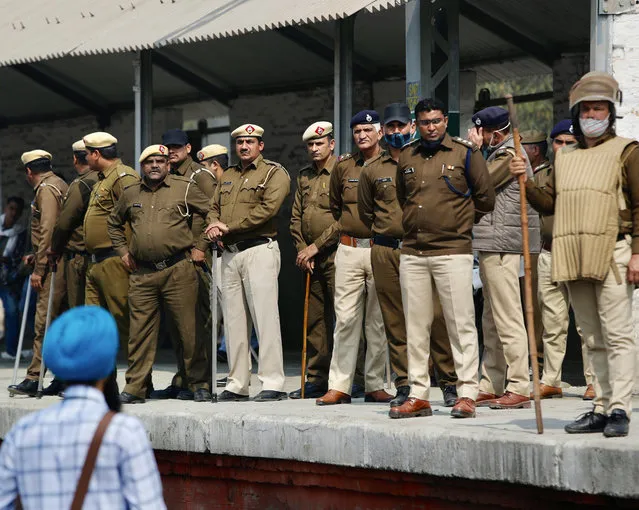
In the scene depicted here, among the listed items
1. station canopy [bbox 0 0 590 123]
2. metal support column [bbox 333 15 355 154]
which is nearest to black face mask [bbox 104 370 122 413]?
station canopy [bbox 0 0 590 123]

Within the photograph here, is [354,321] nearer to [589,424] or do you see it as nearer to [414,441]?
[414,441]

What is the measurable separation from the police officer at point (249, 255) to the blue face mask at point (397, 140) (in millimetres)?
963

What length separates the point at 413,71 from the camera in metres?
11.2

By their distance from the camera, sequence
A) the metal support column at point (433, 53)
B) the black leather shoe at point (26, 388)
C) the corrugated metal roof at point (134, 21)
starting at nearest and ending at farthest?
1. the black leather shoe at point (26, 388)
2. the metal support column at point (433, 53)
3. the corrugated metal roof at point (134, 21)

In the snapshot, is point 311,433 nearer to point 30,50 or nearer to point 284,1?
point 284,1

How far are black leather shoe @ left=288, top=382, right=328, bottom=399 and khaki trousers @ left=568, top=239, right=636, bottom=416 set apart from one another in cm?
305

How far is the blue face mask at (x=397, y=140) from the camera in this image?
29.4 ft

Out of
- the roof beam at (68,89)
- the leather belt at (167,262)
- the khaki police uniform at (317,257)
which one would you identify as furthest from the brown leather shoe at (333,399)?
the roof beam at (68,89)

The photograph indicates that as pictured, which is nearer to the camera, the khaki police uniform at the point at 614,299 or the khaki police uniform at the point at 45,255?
the khaki police uniform at the point at 614,299

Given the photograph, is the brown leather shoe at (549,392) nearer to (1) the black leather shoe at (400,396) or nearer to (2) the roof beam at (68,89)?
(1) the black leather shoe at (400,396)

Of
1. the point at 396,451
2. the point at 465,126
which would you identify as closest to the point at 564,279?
the point at 396,451

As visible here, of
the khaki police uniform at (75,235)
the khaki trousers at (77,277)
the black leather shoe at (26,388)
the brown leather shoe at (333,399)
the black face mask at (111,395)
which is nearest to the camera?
the black face mask at (111,395)

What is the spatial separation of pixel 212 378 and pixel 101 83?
783 cm

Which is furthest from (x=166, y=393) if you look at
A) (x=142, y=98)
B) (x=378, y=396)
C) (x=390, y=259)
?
(x=142, y=98)
